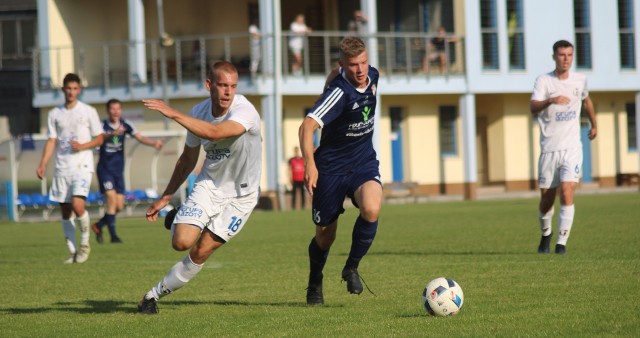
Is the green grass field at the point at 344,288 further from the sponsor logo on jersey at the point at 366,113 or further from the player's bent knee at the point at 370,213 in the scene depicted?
the sponsor logo on jersey at the point at 366,113

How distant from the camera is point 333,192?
32.8 ft

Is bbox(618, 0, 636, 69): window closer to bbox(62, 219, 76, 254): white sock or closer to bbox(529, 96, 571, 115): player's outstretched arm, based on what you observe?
bbox(529, 96, 571, 115): player's outstretched arm

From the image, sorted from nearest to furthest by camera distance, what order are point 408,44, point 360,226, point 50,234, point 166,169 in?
point 360,226
point 50,234
point 166,169
point 408,44

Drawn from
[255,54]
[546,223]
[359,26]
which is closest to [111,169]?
[546,223]

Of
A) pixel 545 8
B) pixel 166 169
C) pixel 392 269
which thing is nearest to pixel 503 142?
pixel 545 8

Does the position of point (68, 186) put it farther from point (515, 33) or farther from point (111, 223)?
point (515, 33)

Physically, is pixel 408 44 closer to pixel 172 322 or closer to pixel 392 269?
pixel 392 269

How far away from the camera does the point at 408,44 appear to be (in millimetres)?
41250

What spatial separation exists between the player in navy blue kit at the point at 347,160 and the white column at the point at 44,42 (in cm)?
3378

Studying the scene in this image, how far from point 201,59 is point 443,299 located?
30.8 m

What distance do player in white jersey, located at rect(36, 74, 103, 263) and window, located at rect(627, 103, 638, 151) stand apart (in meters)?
35.9

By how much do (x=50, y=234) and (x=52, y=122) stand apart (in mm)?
9809

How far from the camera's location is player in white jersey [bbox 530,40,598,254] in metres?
14.4

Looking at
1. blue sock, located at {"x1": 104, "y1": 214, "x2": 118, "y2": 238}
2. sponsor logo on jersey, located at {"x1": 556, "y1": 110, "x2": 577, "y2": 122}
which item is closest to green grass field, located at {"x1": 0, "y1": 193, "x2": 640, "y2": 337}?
blue sock, located at {"x1": 104, "y1": 214, "x2": 118, "y2": 238}
